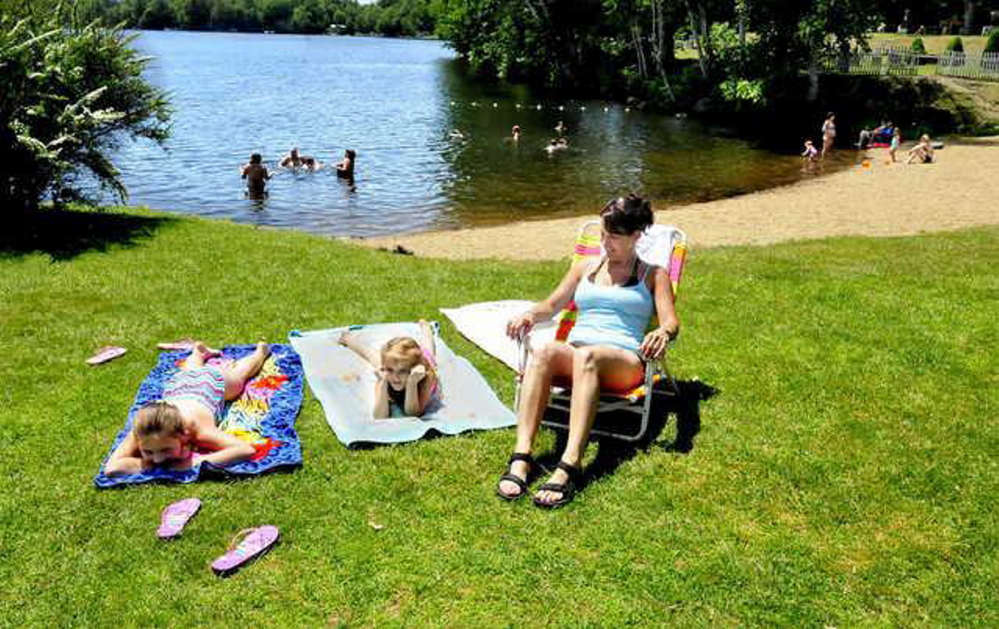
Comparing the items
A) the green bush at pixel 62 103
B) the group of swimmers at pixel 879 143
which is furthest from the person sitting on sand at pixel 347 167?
the group of swimmers at pixel 879 143

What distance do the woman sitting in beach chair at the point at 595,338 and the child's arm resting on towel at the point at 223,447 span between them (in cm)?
178

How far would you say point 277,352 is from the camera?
23.9 ft

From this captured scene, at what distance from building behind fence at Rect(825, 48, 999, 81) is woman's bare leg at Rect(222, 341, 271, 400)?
35.7m

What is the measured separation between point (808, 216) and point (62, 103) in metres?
14.7

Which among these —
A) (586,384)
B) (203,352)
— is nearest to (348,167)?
(203,352)

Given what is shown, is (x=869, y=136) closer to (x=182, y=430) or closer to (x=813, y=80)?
(x=813, y=80)

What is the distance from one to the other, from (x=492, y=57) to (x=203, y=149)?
38.6m

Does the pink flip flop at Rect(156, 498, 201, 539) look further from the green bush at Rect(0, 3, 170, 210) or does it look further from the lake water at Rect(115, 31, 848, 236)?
the lake water at Rect(115, 31, 848, 236)

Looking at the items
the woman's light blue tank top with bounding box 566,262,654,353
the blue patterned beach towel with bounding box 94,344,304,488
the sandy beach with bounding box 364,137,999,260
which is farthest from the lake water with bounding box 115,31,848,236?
the woman's light blue tank top with bounding box 566,262,654,353

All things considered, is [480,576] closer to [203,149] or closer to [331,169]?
[331,169]

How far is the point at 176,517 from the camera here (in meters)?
4.81

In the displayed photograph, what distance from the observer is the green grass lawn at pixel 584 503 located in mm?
4202

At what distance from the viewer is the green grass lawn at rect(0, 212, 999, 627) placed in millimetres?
4202

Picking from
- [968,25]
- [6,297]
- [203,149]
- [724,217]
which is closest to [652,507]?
[6,297]
